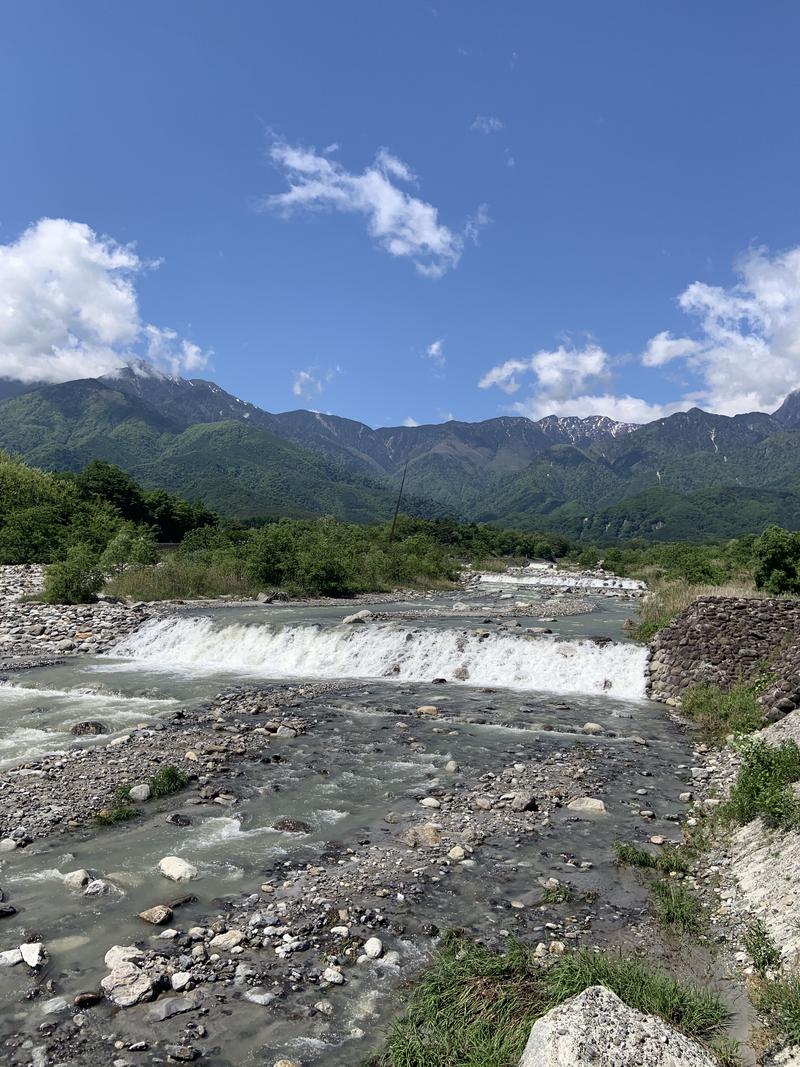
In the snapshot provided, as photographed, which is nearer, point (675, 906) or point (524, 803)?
point (675, 906)

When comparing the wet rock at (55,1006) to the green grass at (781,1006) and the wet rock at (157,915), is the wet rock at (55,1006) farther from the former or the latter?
the green grass at (781,1006)

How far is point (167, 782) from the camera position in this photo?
10555 mm

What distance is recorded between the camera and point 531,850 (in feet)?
28.6

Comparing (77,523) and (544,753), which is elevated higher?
(77,523)

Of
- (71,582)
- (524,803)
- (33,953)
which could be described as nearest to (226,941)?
(33,953)

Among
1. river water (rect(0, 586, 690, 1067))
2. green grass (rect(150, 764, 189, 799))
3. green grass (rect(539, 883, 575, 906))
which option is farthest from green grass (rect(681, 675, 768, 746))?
green grass (rect(150, 764, 189, 799))

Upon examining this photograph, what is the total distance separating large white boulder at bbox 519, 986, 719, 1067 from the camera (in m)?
3.80

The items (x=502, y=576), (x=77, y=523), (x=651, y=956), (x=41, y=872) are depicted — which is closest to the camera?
(x=651, y=956)

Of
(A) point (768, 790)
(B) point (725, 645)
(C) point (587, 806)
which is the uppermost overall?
(B) point (725, 645)

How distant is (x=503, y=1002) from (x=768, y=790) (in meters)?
5.73

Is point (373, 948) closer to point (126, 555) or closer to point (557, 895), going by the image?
point (557, 895)

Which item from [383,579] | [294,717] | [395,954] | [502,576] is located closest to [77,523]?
[383,579]

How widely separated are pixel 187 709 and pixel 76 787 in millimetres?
6139

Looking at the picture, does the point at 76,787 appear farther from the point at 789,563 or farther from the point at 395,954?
the point at 789,563
